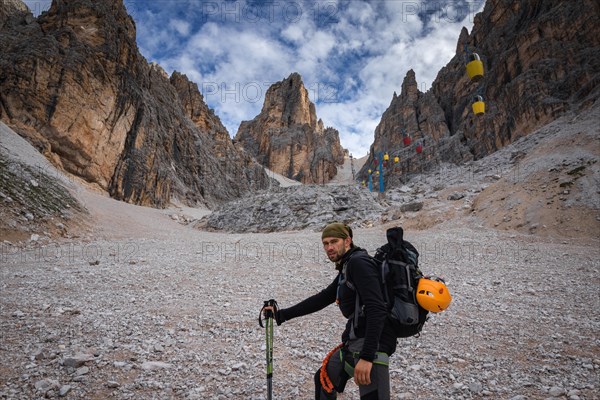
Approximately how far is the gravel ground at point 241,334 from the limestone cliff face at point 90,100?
107ft

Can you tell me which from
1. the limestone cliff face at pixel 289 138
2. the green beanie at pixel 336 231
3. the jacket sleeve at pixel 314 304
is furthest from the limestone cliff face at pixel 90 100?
the limestone cliff face at pixel 289 138

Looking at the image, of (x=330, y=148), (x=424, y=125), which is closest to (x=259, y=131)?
(x=330, y=148)

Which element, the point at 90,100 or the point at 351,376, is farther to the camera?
the point at 90,100

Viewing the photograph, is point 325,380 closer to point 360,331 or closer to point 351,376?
point 351,376

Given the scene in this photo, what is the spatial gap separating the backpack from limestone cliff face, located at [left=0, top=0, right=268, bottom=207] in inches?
1640

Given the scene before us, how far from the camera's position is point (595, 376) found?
423 cm

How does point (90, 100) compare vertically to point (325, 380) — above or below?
above

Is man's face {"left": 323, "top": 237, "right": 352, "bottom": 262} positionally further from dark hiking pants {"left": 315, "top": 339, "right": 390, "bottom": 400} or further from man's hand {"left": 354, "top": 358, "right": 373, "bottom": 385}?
man's hand {"left": 354, "top": 358, "right": 373, "bottom": 385}

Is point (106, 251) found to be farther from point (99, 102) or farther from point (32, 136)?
point (99, 102)

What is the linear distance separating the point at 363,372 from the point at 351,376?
1.15ft

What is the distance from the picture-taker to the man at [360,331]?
2400mm

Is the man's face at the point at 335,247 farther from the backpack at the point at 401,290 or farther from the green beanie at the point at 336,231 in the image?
the backpack at the point at 401,290

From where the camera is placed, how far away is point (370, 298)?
2.49 meters

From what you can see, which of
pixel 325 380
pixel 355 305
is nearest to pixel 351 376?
pixel 325 380
